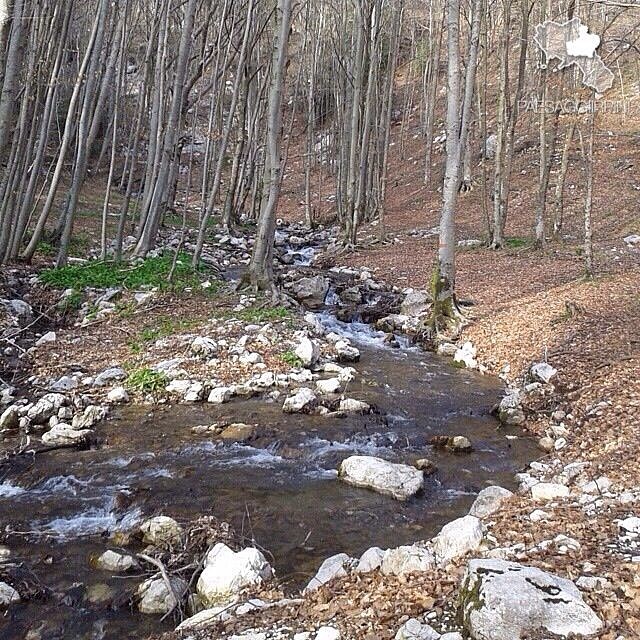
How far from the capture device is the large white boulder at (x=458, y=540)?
12.5 ft

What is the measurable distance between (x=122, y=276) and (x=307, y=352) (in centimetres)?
495

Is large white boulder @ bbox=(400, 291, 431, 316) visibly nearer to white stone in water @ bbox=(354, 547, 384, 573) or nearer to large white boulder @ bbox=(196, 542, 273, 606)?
white stone in water @ bbox=(354, 547, 384, 573)

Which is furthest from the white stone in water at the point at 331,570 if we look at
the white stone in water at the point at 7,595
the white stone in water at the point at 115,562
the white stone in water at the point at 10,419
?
the white stone in water at the point at 10,419

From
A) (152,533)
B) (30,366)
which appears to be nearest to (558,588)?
(152,533)

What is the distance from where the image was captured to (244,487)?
222 inches

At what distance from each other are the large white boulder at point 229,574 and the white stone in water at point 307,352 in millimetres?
4793

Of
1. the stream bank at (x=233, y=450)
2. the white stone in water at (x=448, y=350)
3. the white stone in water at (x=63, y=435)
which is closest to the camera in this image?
the stream bank at (x=233, y=450)

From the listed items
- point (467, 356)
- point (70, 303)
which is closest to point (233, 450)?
point (467, 356)

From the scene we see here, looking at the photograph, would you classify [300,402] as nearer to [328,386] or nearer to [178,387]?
[328,386]

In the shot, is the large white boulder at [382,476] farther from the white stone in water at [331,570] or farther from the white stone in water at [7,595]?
the white stone in water at [7,595]

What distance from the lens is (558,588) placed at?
9.51 ft

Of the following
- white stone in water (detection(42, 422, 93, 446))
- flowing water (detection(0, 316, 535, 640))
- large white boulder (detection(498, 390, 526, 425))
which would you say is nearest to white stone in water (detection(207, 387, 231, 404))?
flowing water (detection(0, 316, 535, 640))

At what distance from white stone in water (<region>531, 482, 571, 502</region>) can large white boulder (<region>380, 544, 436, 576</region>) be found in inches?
55.1

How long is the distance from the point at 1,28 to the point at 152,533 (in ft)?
15.2
